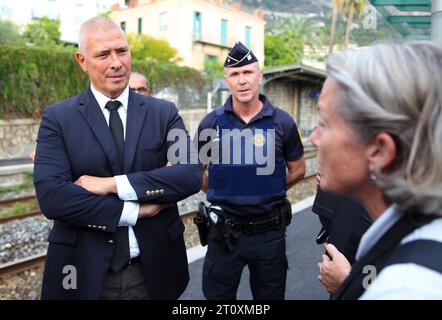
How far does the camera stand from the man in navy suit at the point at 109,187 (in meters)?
2.24

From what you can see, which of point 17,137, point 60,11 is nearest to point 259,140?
point 17,137

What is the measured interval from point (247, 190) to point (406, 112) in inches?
88.9

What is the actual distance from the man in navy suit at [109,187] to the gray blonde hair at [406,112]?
143 centimetres

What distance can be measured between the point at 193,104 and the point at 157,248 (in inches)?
877

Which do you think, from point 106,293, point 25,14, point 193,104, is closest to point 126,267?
point 106,293

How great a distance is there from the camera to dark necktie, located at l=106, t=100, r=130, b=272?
2298 millimetres

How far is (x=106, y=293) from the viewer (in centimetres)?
232

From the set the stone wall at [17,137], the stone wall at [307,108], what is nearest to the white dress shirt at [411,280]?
the stone wall at [17,137]

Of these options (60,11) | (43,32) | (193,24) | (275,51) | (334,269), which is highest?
(60,11)

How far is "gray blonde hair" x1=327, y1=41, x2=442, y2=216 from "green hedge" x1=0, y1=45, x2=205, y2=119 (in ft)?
56.9

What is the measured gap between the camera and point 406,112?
1.13 meters

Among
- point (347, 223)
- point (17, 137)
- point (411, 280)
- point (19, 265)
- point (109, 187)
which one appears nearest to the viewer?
point (411, 280)

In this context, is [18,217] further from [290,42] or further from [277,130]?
[290,42]

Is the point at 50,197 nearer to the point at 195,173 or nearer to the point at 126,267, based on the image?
the point at 126,267
